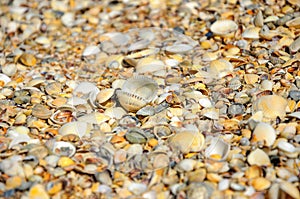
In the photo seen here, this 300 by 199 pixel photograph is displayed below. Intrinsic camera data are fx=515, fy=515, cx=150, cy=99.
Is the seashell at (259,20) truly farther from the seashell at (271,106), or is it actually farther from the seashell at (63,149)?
the seashell at (63,149)

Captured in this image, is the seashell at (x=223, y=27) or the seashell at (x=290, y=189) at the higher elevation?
the seashell at (x=223, y=27)

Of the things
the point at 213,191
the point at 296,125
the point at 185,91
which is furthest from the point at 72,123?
the point at 296,125

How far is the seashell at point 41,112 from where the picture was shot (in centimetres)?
200

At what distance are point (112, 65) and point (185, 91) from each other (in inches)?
17.4

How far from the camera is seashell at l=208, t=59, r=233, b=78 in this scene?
2.17 m

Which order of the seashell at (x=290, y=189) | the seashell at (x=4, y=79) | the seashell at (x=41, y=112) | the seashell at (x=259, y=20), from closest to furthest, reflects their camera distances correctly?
the seashell at (x=290, y=189), the seashell at (x=41, y=112), the seashell at (x=4, y=79), the seashell at (x=259, y=20)

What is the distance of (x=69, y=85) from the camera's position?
225 centimetres

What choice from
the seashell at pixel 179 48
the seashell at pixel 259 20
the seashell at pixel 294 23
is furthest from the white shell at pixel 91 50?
the seashell at pixel 294 23

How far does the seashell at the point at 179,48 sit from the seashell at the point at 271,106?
1.85ft

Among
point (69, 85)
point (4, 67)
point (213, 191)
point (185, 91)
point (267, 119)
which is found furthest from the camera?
point (4, 67)

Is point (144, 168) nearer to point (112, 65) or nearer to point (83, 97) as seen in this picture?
point (83, 97)

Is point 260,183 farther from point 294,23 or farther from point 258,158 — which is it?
point 294,23

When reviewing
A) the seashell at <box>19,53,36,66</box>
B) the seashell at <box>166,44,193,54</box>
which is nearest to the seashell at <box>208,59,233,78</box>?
the seashell at <box>166,44,193,54</box>

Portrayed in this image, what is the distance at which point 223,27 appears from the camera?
2.50m
